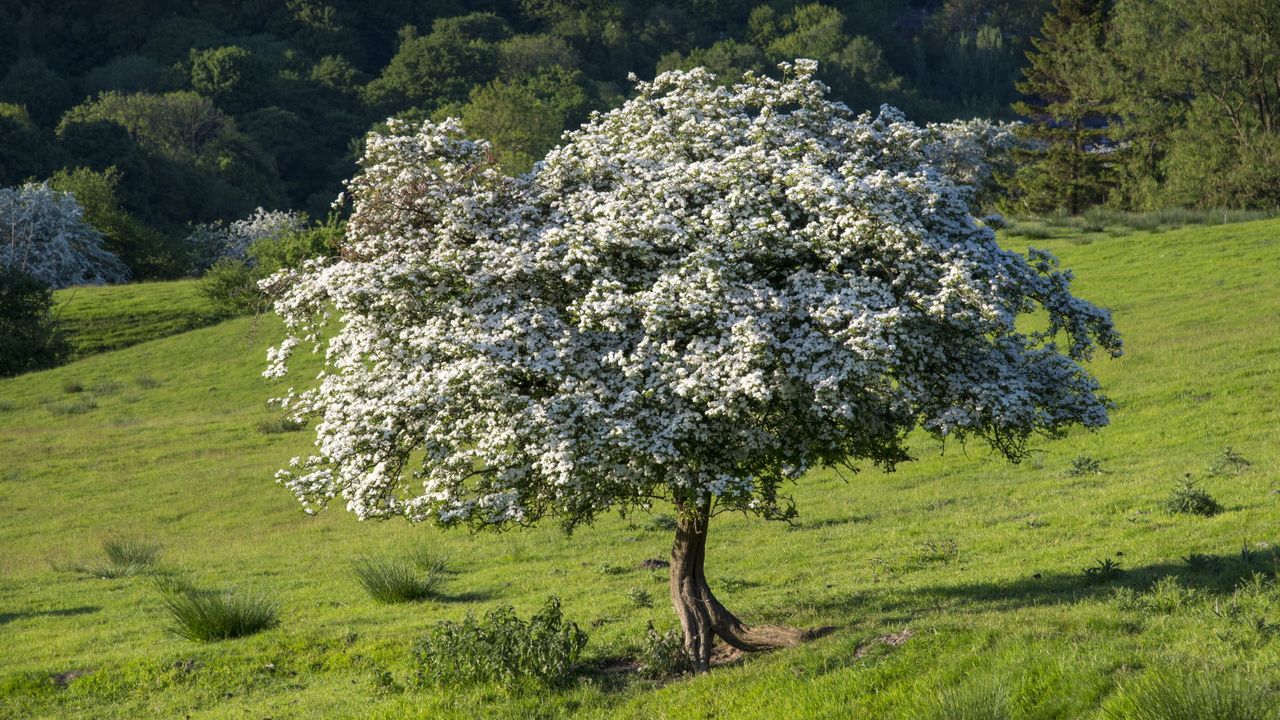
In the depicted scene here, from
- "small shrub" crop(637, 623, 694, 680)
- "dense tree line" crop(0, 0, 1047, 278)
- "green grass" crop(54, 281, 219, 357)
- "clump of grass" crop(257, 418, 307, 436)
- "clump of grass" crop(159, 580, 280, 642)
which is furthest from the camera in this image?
"dense tree line" crop(0, 0, 1047, 278)

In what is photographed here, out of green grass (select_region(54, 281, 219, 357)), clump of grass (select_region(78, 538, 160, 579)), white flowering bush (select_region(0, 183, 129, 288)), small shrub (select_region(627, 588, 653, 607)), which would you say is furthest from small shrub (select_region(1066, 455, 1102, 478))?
white flowering bush (select_region(0, 183, 129, 288))

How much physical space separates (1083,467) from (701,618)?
53.4ft

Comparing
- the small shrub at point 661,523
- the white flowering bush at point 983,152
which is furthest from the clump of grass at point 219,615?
the white flowering bush at point 983,152

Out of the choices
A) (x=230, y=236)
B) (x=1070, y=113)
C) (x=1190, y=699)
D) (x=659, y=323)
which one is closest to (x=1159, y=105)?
(x=1070, y=113)

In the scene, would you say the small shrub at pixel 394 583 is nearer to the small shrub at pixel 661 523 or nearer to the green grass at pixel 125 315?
the small shrub at pixel 661 523

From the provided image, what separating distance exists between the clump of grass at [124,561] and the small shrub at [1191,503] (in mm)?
24647

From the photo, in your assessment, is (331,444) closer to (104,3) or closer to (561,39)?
(561,39)

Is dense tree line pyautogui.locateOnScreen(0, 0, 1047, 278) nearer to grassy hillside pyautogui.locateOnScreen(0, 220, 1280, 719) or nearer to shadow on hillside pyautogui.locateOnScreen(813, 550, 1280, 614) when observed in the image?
grassy hillside pyautogui.locateOnScreen(0, 220, 1280, 719)

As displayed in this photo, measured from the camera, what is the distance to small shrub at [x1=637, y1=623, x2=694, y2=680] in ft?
58.4

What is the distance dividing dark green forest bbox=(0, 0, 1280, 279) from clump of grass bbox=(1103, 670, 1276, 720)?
1720 inches

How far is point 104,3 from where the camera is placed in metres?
189

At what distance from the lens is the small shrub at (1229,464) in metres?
27.1

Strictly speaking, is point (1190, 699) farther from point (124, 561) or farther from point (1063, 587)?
point (124, 561)

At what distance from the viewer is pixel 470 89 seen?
160000 millimetres
